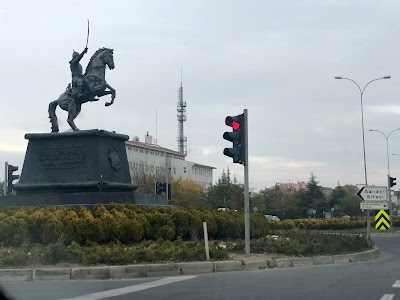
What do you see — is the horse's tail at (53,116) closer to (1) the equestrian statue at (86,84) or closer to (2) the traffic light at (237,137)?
(1) the equestrian statue at (86,84)

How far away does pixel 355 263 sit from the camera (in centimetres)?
1727

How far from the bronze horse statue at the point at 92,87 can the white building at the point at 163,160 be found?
66.5m

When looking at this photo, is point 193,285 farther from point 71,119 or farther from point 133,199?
point 71,119

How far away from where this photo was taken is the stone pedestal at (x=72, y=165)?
2339cm

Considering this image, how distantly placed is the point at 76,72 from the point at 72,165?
14.5 feet

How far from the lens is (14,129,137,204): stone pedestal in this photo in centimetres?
2339

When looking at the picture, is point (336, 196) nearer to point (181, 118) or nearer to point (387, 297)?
point (181, 118)

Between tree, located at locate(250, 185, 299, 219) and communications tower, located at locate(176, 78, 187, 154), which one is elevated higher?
communications tower, located at locate(176, 78, 187, 154)

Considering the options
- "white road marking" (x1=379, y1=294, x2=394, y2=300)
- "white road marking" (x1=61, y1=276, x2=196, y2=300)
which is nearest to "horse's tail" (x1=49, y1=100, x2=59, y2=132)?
"white road marking" (x1=61, y1=276, x2=196, y2=300)

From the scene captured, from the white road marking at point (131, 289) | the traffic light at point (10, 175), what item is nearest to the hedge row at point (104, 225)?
the white road marking at point (131, 289)

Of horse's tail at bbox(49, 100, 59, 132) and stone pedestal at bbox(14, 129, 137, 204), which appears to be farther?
horse's tail at bbox(49, 100, 59, 132)

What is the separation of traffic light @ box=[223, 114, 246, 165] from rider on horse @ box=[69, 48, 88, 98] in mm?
10360

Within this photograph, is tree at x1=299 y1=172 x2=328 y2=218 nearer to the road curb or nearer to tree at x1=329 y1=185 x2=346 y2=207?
tree at x1=329 y1=185 x2=346 y2=207

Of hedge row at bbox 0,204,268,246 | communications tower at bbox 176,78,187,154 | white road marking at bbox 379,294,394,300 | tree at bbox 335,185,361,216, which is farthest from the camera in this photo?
communications tower at bbox 176,78,187,154
